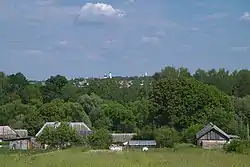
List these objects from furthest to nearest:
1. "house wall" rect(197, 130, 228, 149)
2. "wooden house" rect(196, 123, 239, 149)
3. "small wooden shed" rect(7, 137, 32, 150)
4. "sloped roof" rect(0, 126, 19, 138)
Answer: "sloped roof" rect(0, 126, 19, 138)
"small wooden shed" rect(7, 137, 32, 150)
"wooden house" rect(196, 123, 239, 149)
"house wall" rect(197, 130, 228, 149)

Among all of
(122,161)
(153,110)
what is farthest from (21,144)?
(122,161)

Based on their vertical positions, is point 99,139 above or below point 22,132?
below

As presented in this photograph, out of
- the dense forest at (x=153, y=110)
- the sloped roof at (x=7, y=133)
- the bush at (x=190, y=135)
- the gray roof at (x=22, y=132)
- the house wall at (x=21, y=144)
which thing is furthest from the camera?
the dense forest at (x=153, y=110)

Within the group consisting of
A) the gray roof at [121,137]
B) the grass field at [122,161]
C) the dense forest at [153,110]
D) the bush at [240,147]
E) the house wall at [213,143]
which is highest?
the dense forest at [153,110]

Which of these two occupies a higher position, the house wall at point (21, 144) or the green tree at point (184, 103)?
the green tree at point (184, 103)

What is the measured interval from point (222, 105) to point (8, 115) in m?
31.4

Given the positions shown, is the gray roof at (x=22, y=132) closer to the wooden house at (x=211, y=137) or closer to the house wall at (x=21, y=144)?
the house wall at (x=21, y=144)

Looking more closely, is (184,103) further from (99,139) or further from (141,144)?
(99,139)

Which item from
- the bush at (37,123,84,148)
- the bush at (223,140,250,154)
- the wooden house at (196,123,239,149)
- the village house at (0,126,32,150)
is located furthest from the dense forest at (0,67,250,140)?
the bush at (223,140,250,154)

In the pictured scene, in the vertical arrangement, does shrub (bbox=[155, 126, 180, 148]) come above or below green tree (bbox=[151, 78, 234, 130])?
below

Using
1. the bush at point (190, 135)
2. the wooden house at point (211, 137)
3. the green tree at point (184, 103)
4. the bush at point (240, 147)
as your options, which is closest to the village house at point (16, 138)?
the bush at point (190, 135)

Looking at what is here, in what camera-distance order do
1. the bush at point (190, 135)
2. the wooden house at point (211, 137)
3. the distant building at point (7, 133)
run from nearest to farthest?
the wooden house at point (211, 137) < the bush at point (190, 135) < the distant building at point (7, 133)

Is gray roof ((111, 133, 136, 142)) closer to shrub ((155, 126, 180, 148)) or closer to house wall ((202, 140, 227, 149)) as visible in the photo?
shrub ((155, 126, 180, 148))

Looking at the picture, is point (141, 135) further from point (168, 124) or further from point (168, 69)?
point (168, 69)
